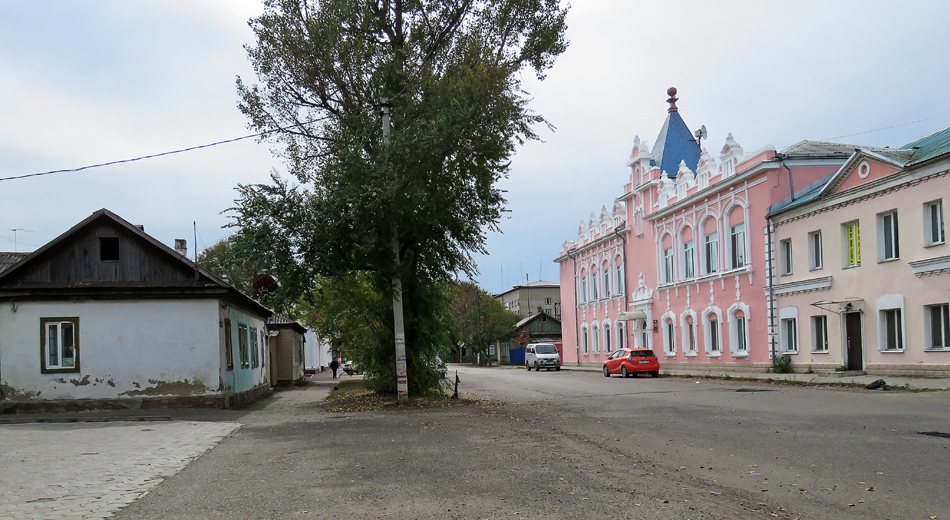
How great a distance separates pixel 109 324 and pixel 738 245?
27335mm

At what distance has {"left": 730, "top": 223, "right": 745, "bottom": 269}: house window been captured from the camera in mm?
36156

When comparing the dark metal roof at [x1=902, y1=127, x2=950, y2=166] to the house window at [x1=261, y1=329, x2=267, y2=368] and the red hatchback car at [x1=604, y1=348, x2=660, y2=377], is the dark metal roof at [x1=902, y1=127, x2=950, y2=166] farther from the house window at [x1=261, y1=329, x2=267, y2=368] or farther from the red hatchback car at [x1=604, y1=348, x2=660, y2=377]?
the house window at [x1=261, y1=329, x2=267, y2=368]

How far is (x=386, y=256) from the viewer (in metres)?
20.5

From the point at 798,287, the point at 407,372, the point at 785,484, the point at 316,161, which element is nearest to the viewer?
the point at 785,484

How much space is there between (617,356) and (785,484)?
3188 centimetres

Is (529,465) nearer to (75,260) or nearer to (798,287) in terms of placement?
(75,260)

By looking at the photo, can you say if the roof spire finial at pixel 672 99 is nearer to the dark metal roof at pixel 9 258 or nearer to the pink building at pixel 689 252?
the pink building at pixel 689 252

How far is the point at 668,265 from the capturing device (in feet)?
147

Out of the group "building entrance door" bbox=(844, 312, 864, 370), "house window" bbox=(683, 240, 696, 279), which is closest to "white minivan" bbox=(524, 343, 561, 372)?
"house window" bbox=(683, 240, 696, 279)

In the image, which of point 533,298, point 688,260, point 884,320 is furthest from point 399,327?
point 533,298

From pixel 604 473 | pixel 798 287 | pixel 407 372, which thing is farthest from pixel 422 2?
pixel 798 287

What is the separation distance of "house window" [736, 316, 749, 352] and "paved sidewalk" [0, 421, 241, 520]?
25936 mm

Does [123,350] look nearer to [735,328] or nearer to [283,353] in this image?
[283,353]

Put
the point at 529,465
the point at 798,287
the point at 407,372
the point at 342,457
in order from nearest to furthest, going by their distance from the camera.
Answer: the point at 529,465 < the point at 342,457 < the point at 407,372 < the point at 798,287
